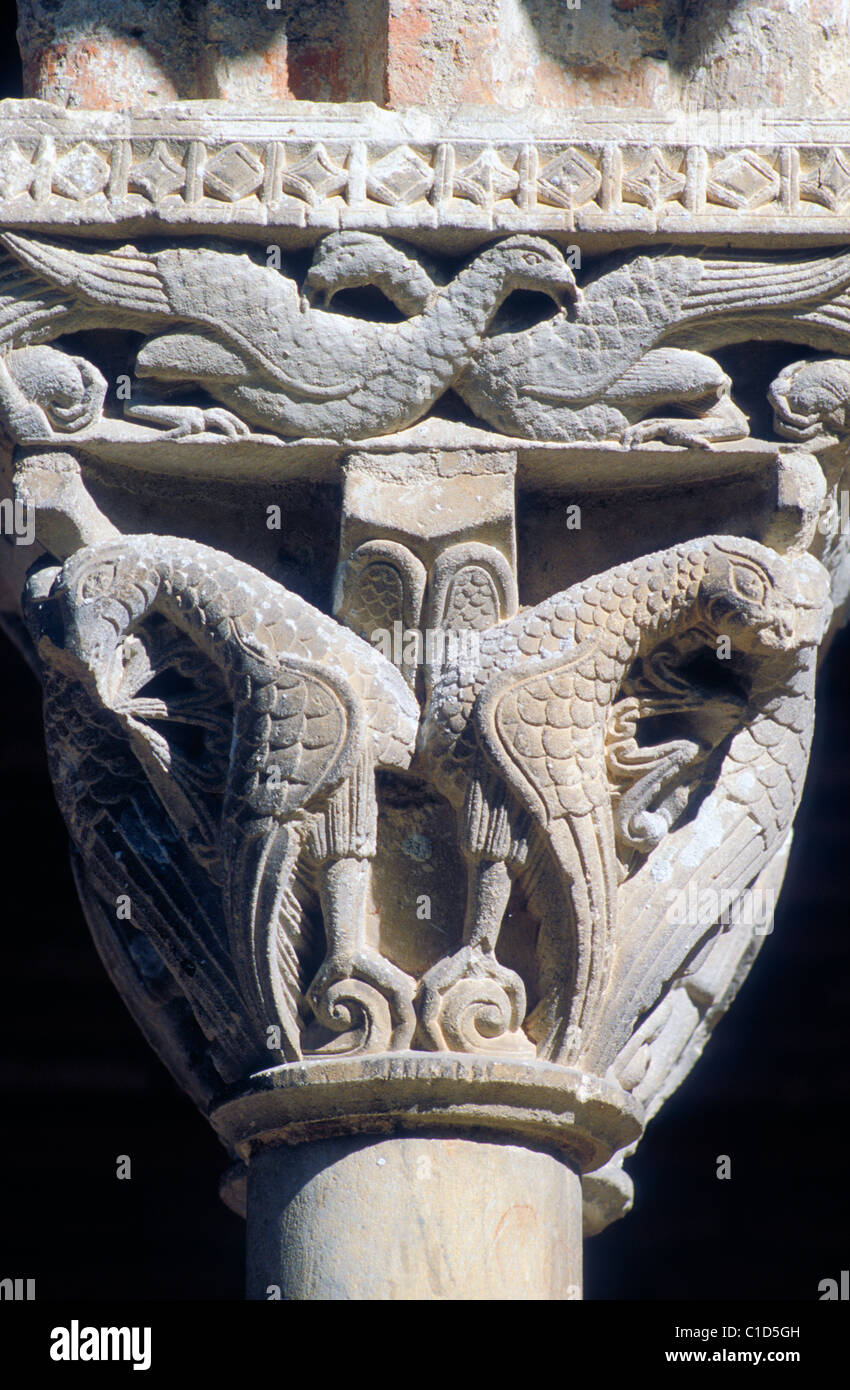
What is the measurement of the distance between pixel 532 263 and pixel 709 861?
0.88 m

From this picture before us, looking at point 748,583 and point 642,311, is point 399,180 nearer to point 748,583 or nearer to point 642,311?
point 642,311

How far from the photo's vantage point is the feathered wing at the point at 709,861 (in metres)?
3.37

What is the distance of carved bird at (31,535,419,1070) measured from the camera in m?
3.28

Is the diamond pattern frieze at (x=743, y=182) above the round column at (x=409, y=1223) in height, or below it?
above

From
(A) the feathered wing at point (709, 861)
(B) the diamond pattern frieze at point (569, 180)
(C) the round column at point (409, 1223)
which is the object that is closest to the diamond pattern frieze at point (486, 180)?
(B) the diamond pattern frieze at point (569, 180)

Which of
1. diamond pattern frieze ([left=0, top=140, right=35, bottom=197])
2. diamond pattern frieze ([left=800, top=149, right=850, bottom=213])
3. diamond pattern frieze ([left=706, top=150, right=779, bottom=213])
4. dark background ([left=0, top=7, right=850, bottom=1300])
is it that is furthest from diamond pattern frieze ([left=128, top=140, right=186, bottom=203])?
dark background ([left=0, top=7, right=850, bottom=1300])

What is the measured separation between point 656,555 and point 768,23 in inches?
32.6

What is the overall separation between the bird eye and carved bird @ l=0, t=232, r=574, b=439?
18.7 inches

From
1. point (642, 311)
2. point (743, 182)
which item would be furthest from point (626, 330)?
point (743, 182)

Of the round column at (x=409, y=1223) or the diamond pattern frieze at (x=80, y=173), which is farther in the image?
the diamond pattern frieze at (x=80, y=173)

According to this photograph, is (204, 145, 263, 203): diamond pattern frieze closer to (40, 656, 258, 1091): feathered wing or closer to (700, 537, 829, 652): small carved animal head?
(40, 656, 258, 1091): feathered wing

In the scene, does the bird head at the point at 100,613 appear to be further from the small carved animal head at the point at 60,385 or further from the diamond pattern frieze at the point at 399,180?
the diamond pattern frieze at the point at 399,180

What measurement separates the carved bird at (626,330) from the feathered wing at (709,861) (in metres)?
0.43

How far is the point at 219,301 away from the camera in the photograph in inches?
133
